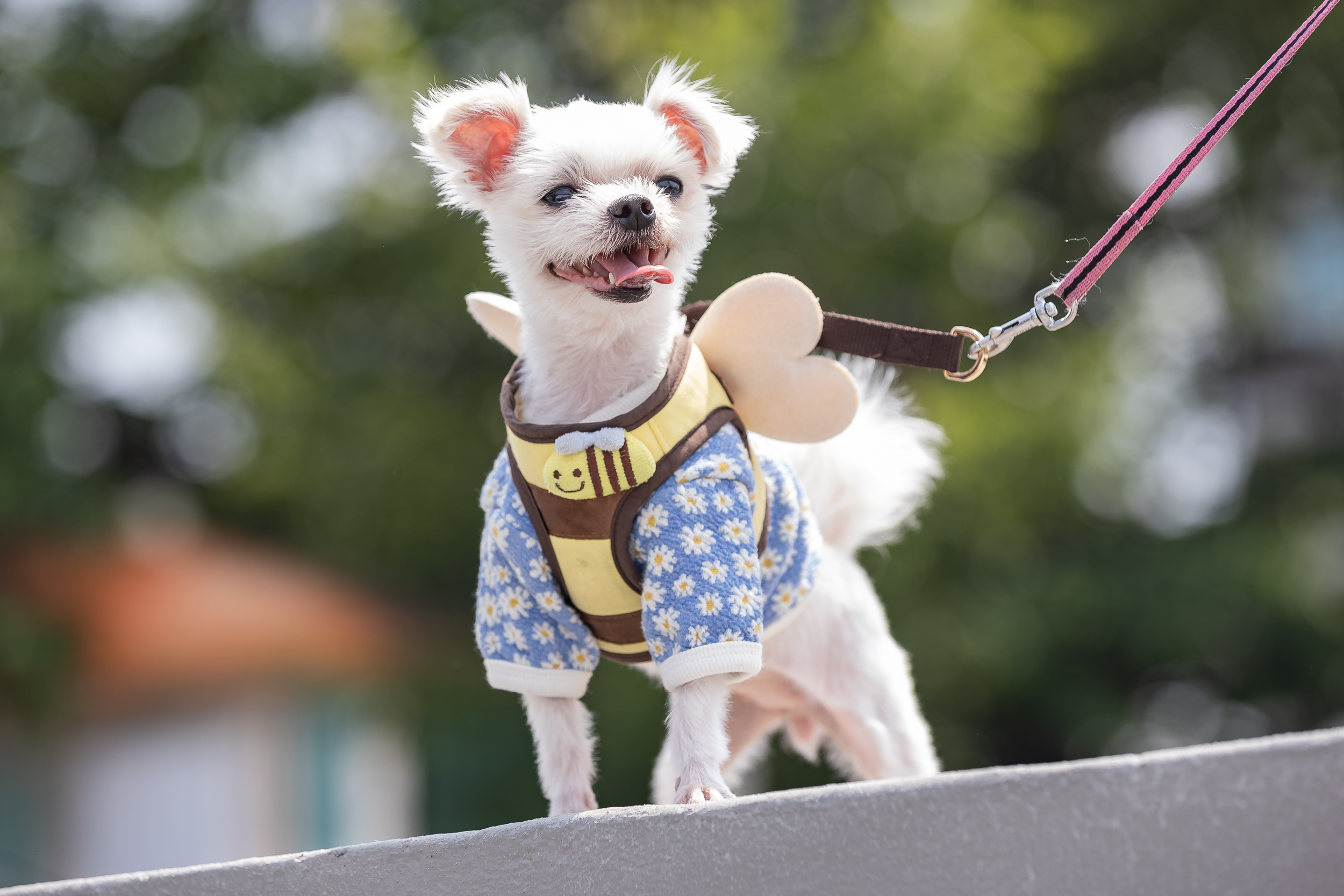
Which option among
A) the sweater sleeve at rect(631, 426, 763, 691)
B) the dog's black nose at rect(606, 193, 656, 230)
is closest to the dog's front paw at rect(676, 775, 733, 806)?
the sweater sleeve at rect(631, 426, 763, 691)

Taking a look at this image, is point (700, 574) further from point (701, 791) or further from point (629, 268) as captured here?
point (629, 268)

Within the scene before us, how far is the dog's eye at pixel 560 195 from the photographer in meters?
2.26

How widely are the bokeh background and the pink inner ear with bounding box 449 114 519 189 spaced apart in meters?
4.73

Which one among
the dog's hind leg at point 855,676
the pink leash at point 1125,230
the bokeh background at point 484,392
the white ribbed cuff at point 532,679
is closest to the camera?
the white ribbed cuff at point 532,679

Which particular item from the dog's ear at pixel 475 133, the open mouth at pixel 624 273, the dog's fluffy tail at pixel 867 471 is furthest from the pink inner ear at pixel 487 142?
the dog's fluffy tail at pixel 867 471

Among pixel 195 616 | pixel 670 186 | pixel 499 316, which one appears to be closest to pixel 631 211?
pixel 670 186

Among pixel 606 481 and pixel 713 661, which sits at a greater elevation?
pixel 606 481

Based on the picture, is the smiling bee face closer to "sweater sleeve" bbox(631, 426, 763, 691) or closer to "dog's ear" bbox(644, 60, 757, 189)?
"sweater sleeve" bbox(631, 426, 763, 691)

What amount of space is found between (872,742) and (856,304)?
5.28 meters

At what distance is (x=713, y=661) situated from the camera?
210 cm

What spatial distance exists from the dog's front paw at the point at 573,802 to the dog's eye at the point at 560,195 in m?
1.06

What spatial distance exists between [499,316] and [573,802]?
3.32 ft

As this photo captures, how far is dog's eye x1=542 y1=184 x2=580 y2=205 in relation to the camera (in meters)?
2.26

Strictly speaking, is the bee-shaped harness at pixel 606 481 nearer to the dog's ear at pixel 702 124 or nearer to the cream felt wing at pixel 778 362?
the cream felt wing at pixel 778 362
